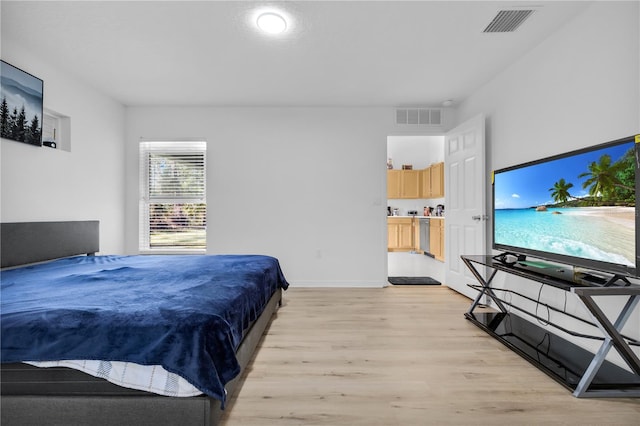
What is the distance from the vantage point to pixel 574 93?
2.57 metres

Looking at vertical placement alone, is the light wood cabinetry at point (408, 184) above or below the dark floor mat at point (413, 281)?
above

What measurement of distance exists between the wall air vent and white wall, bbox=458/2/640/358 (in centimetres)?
109

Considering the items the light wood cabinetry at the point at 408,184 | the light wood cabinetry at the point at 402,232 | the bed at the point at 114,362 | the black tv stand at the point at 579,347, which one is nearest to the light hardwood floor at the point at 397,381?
the black tv stand at the point at 579,347

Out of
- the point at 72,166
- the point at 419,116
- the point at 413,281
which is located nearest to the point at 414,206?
the point at 413,281

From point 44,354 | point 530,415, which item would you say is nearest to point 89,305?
point 44,354

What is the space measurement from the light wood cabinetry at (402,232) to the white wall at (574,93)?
13.2 feet

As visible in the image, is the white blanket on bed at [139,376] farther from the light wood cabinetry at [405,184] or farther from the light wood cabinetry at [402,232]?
the light wood cabinetry at [405,184]

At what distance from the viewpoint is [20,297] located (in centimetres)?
177

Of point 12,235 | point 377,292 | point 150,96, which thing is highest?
point 150,96

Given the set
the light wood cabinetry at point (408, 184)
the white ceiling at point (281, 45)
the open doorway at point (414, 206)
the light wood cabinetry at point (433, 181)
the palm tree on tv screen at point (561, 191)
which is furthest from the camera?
the light wood cabinetry at point (408, 184)

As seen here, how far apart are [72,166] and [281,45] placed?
2.79m

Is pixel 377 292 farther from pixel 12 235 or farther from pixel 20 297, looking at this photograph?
pixel 12 235

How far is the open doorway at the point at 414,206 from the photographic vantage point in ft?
22.5

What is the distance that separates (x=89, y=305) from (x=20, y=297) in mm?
539
